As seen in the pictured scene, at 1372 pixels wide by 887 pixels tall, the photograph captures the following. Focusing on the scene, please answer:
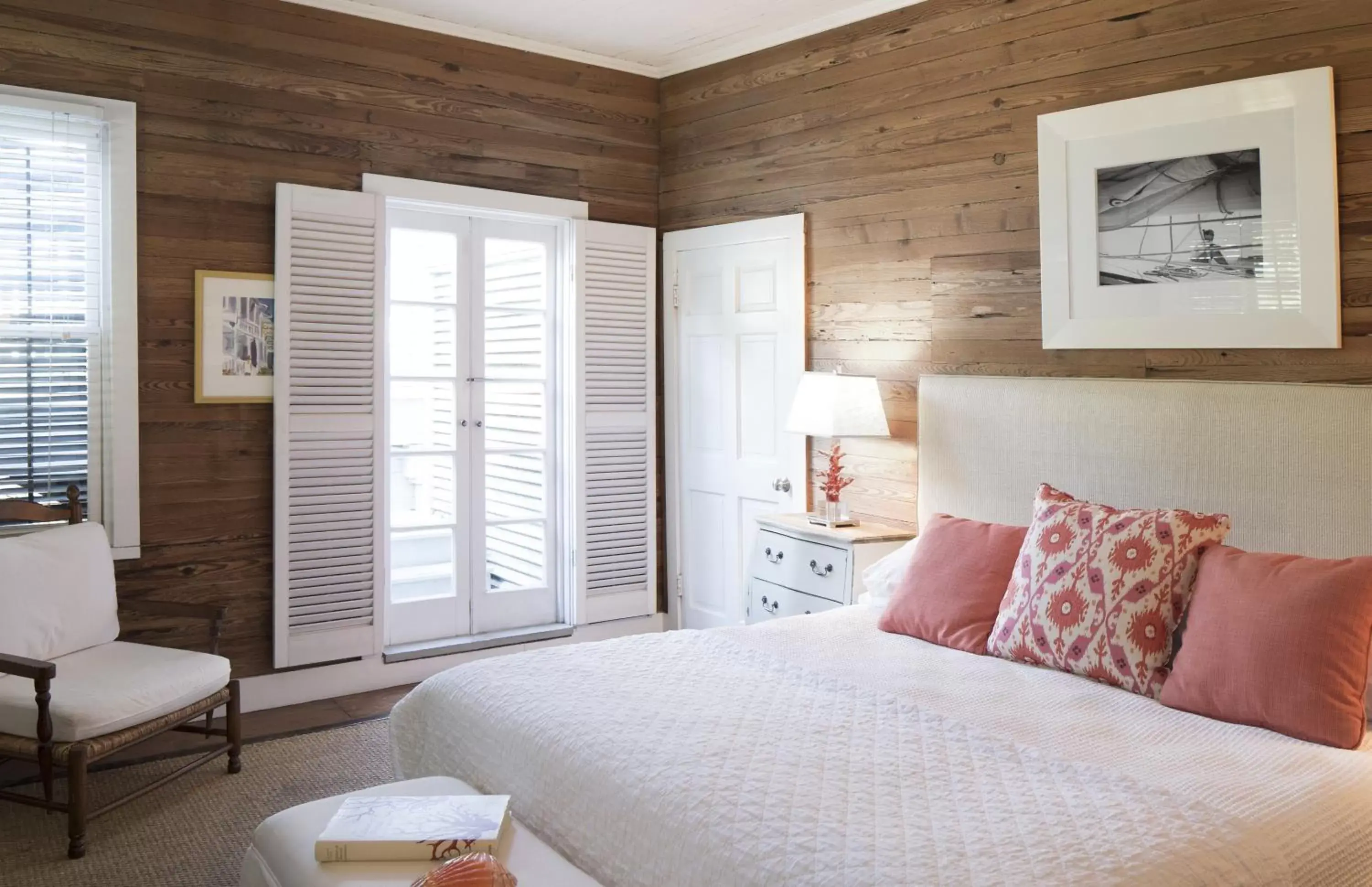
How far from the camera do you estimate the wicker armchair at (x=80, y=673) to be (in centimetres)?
297

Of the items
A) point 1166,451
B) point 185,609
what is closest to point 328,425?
point 185,609

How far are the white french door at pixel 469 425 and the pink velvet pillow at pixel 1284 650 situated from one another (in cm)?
315

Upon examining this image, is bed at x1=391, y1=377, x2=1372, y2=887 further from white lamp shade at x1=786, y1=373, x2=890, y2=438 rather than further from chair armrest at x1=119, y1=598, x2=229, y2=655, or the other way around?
chair armrest at x1=119, y1=598, x2=229, y2=655

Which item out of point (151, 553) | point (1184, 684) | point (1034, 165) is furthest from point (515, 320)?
point (1184, 684)

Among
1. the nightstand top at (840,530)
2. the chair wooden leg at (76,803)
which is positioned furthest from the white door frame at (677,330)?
the chair wooden leg at (76,803)

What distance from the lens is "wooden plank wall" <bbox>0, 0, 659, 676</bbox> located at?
12.8 feet

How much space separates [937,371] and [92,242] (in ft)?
10.1

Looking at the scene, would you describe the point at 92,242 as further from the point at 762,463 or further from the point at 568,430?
the point at 762,463

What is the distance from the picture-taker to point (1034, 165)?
3.67 metres

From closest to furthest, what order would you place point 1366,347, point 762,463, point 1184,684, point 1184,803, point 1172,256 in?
1. point 1184,803
2. point 1184,684
3. point 1366,347
4. point 1172,256
5. point 762,463

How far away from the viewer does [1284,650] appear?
2312mm

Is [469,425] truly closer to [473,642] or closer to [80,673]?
[473,642]

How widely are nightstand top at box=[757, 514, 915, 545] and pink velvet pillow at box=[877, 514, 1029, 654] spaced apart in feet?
1.80

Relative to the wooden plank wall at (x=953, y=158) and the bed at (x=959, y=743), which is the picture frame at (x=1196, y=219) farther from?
the bed at (x=959, y=743)
